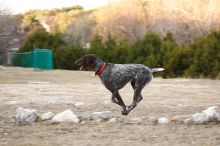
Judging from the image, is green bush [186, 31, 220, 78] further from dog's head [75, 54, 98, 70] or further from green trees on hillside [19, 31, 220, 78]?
dog's head [75, 54, 98, 70]

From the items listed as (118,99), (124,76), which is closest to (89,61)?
(124,76)

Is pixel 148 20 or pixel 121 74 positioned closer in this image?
pixel 121 74

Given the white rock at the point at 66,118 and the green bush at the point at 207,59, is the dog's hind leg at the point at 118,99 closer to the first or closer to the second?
the white rock at the point at 66,118

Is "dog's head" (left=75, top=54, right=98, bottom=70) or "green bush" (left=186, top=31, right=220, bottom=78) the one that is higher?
"dog's head" (left=75, top=54, right=98, bottom=70)

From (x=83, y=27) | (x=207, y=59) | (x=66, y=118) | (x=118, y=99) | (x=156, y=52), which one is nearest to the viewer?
(x=66, y=118)

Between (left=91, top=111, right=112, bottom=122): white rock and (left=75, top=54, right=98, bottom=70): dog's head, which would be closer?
(left=91, top=111, right=112, bottom=122): white rock

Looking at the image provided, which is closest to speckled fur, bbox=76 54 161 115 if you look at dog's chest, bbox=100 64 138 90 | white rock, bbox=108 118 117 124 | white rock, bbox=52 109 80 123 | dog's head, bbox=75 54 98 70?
dog's chest, bbox=100 64 138 90

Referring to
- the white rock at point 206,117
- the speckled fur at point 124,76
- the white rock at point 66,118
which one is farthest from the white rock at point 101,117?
the white rock at point 206,117

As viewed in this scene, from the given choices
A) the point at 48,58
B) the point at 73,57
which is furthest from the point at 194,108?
the point at 73,57

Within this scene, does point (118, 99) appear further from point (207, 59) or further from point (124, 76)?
point (207, 59)

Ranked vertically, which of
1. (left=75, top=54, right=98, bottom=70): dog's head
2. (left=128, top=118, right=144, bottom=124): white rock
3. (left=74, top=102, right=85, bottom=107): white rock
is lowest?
(left=74, top=102, right=85, bottom=107): white rock

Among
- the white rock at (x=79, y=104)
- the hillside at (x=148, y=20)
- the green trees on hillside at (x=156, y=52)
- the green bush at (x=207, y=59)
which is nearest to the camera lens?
the white rock at (x=79, y=104)

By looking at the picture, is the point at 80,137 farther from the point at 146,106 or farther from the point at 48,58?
the point at 48,58

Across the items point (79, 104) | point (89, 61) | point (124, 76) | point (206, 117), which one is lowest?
point (79, 104)
